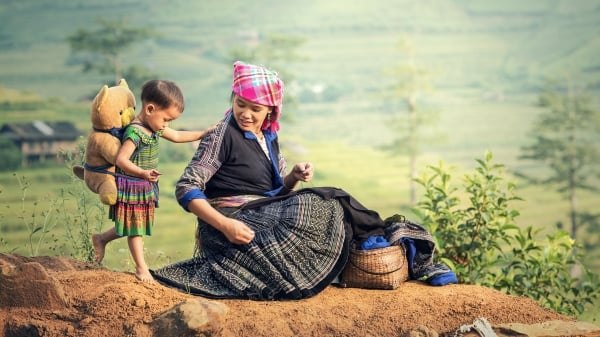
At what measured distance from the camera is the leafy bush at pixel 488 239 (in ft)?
18.9

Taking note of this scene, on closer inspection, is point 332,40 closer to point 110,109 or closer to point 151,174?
point 110,109

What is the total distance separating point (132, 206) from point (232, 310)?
2.31ft

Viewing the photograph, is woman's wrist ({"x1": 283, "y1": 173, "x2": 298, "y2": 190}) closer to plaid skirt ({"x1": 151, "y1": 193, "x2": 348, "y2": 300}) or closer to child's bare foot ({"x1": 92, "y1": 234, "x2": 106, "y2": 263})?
plaid skirt ({"x1": 151, "y1": 193, "x2": 348, "y2": 300})

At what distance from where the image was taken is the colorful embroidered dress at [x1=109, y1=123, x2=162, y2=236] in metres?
4.23

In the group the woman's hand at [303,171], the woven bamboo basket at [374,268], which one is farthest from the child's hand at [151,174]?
the woven bamboo basket at [374,268]

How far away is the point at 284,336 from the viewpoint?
392 cm

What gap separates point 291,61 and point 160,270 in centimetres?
1803

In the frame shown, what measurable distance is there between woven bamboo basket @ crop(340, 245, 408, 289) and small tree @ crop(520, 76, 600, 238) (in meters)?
Result: 15.5

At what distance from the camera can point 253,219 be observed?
14.4ft

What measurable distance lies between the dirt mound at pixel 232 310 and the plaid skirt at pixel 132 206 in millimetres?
251

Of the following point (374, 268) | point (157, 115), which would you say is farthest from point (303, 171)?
point (157, 115)

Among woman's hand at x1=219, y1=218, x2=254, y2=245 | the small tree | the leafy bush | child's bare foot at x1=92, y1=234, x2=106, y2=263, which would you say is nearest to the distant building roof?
the small tree

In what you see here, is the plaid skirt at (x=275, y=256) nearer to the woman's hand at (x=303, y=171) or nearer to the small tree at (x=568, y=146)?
the woman's hand at (x=303, y=171)

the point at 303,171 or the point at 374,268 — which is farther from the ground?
the point at 303,171
